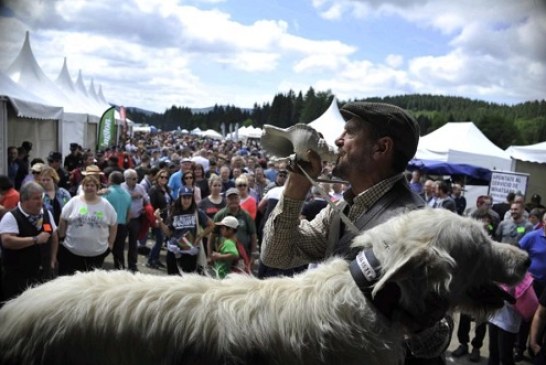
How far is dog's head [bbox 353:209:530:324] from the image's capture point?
4.75 feet

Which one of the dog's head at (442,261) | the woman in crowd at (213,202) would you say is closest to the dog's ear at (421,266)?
the dog's head at (442,261)

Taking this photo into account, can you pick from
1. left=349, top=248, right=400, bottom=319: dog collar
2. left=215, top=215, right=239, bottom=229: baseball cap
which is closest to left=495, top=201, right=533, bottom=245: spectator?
left=215, top=215, right=239, bottom=229: baseball cap

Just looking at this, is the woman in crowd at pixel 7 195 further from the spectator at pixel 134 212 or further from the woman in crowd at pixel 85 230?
the spectator at pixel 134 212

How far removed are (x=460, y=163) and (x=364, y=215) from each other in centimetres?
1939

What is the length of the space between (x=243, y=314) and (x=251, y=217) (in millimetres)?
6450

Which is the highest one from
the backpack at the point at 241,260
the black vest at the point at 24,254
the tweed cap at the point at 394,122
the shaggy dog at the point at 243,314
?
the tweed cap at the point at 394,122

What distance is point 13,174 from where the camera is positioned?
36.9 ft

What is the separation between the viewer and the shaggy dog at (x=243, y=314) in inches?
56.2

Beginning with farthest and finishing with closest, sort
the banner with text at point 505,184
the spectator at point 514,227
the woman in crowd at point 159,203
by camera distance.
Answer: the banner with text at point 505,184 < the woman in crowd at point 159,203 < the spectator at point 514,227

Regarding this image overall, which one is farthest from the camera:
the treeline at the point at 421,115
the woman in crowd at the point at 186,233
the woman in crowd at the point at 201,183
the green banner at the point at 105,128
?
the treeline at the point at 421,115

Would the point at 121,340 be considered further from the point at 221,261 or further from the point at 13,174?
the point at 13,174

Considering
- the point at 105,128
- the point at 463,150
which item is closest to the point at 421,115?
the point at 463,150

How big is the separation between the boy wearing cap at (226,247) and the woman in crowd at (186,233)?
1.52ft

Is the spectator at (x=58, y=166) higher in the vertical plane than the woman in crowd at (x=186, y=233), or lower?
higher
